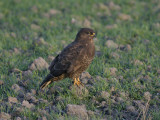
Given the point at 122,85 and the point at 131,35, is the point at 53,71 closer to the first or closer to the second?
the point at 122,85

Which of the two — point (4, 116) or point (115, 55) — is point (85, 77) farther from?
point (4, 116)

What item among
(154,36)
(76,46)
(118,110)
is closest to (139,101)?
(118,110)

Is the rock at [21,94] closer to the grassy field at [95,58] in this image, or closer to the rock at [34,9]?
the grassy field at [95,58]

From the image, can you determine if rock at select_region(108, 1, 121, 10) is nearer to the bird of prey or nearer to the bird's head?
the bird's head

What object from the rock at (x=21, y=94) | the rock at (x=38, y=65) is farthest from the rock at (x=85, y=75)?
the rock at (x=21, y=94)

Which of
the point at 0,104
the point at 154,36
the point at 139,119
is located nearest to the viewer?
the point at 139,119

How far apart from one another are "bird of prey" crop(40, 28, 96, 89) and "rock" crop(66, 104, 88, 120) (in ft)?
2.99

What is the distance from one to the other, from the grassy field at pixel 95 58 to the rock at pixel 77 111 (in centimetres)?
3

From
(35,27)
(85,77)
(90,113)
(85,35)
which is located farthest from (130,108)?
(35,27)

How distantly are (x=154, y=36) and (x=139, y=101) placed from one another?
9.78 feet

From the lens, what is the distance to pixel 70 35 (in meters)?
8.08

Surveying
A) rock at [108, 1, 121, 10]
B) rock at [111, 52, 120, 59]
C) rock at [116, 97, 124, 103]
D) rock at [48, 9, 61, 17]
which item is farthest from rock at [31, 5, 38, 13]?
rock at [116, 97, 124, 103]

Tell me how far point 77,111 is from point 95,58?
228 centimetres

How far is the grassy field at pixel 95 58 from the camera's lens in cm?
502
